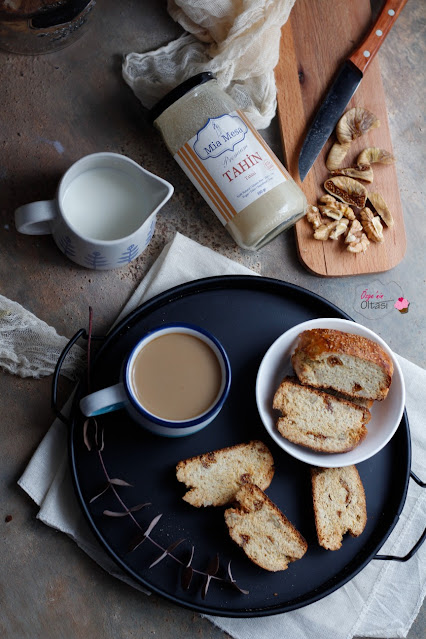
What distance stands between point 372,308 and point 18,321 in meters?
0.77

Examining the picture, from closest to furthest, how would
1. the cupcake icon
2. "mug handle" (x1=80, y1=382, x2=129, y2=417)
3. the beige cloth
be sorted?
1. "mug handle" (x1=80, y1=382, x2=129, y2=417)
2. the beige cloth
3. the cupcake icon

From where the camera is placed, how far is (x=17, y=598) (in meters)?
1.31

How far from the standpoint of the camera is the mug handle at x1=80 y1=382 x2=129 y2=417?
3.79 feet

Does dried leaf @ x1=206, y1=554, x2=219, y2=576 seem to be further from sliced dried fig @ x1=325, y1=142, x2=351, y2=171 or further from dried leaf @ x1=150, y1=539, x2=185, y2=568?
sliced dried fig @ x1=325, y1=142, x2=351, y2=171

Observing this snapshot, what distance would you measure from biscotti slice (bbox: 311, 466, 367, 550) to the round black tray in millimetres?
26

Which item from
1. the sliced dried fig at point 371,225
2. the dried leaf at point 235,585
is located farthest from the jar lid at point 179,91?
the dried leaf at point 235,585

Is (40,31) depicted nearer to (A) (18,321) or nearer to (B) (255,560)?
(A) (18,321)

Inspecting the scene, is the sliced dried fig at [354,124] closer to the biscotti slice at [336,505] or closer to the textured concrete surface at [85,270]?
the textured concrete surface at [85,270]

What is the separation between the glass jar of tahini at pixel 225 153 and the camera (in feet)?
4.36

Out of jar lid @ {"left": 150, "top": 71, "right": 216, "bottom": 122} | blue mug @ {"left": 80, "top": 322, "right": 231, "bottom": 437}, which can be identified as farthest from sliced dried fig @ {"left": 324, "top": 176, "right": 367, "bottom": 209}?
blue mug @ {"left": 80, "top": 322, "right": 231, "bottom": 437}

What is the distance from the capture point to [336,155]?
148 centimetres

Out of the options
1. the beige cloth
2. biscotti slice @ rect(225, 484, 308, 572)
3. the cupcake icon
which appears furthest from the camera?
the cupcake icon

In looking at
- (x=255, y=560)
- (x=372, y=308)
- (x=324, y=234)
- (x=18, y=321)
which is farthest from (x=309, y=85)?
(x=255, y=560)

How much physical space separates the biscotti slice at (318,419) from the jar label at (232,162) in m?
0.38
